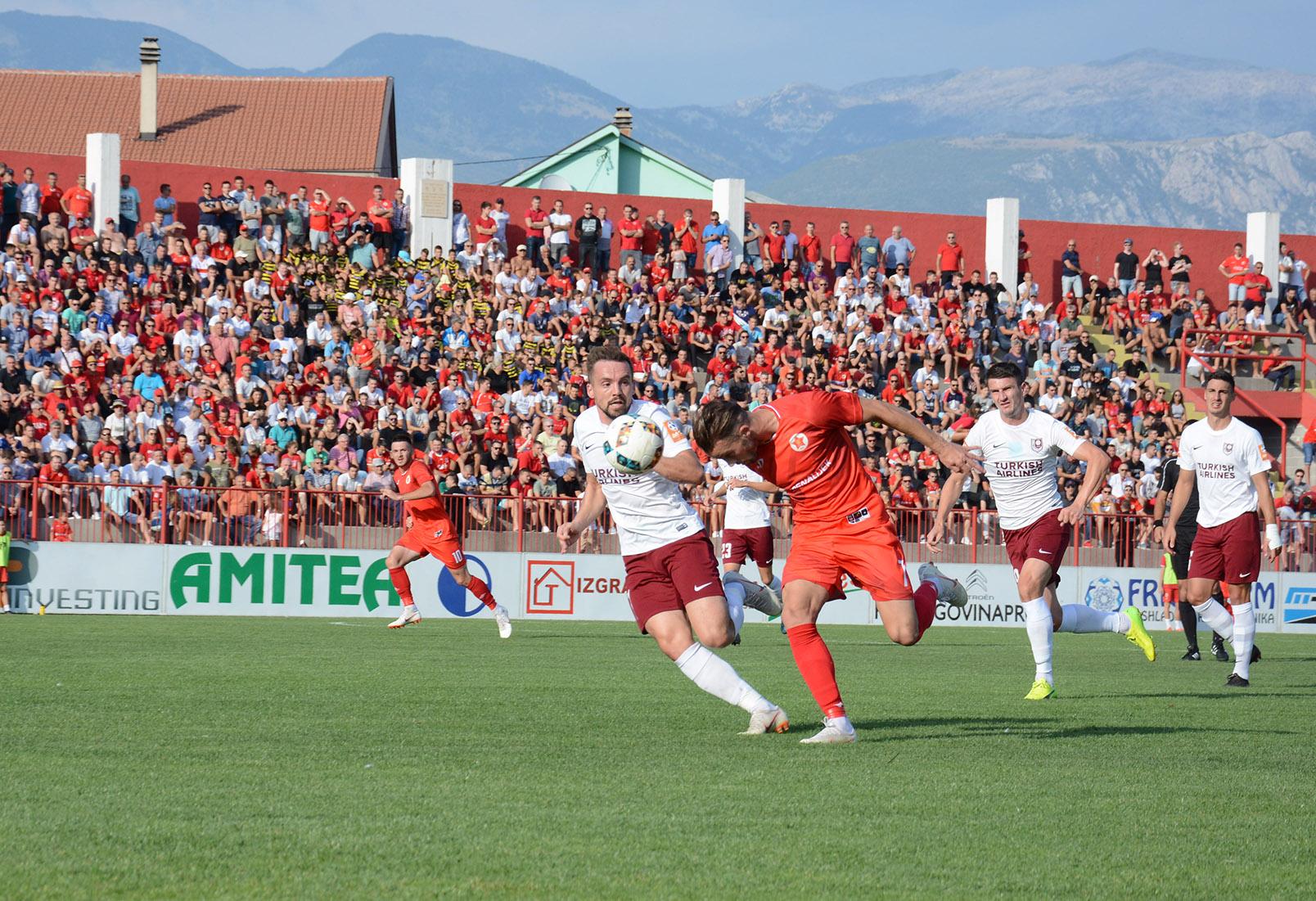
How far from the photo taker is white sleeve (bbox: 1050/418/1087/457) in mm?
11125

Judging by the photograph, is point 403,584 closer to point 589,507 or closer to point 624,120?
point 589,507

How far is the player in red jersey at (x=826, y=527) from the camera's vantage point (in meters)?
8.02

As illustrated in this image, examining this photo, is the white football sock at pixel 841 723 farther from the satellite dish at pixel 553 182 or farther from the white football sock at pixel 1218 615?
the satellite dish at pixel 553 182

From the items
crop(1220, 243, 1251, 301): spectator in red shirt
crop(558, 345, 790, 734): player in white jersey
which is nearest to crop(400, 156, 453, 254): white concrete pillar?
crop(1220, 243, 1251, 301): spectator in red shirt

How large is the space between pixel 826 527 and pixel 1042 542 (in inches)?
142

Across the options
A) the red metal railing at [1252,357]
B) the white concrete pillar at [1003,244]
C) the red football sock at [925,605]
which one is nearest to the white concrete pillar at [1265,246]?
the red metal railing at [1252,357]

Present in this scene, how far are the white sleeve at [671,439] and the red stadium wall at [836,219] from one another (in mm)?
23863

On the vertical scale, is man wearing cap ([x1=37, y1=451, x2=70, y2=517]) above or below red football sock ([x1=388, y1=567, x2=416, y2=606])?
above

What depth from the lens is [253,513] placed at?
79.5ft

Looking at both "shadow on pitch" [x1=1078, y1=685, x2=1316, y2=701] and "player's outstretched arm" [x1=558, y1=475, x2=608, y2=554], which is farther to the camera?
"shadow on pitch" [x1=1078, y1=685, x2=1316, y2=701]

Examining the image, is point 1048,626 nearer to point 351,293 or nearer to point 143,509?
point 143,509

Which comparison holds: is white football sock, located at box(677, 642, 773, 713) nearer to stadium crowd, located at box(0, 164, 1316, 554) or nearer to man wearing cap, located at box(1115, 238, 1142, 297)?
stadium crowd, located at box(0, 164, 1316, 554)

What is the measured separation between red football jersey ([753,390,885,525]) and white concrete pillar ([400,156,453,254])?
2527 centimetres

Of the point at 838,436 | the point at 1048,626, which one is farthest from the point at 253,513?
the point at 838,436
